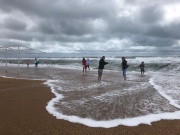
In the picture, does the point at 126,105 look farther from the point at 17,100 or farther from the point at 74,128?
the point at 17,100

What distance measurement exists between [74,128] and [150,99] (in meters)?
5.12

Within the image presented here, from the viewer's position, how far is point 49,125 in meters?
5.70

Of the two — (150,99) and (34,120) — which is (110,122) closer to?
(34,120)

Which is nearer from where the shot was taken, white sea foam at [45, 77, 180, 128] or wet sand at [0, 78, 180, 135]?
wet sand at [0, 78, 180, 135]

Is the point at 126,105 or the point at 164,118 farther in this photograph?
the point at 126,105

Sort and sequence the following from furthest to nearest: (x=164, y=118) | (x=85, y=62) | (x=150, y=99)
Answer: (x=85, y=62), (x=150, y=99), (x=164, y=118)

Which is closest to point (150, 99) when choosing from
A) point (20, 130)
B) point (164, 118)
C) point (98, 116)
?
point (164, 118)

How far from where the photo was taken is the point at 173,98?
32.2 ft

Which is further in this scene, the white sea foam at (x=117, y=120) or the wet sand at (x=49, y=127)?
the white sea foam at (x=117, y=120)

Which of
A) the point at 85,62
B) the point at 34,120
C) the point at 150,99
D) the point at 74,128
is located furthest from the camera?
the point at 85,62

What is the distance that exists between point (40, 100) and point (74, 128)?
140 inches

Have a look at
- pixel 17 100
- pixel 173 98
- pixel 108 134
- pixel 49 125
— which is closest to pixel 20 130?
pixel 49 125

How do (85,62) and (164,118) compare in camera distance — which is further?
(85,62)

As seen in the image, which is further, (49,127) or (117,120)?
(117,120)
